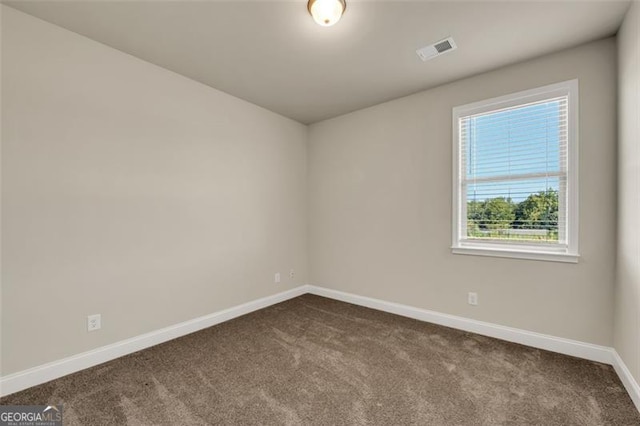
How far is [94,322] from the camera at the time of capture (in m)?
2.34

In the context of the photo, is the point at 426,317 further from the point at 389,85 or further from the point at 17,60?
the point at 17,60

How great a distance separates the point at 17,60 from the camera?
2012mm

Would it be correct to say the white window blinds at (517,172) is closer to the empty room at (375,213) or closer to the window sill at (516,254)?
the empty room at (375,213)

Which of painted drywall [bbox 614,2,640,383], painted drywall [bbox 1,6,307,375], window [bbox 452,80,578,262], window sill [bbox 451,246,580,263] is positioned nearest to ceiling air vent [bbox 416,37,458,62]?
window [bbox 452,80,578,262]

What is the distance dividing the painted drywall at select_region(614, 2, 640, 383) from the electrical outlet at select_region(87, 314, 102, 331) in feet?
12.7

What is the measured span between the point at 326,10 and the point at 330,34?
390 mm

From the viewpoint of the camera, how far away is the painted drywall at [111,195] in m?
2.03

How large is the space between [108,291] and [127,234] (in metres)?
0.49

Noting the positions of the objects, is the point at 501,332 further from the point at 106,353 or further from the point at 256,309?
the point at 106,353

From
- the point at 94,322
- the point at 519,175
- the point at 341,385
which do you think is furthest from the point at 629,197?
the point at 94,322

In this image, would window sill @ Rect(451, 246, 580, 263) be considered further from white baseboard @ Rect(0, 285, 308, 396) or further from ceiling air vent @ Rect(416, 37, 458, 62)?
white baseboard @ Rect(0, 285, 308, 396)

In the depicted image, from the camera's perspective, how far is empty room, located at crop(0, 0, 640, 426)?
1.94m

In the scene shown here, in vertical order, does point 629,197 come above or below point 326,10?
below

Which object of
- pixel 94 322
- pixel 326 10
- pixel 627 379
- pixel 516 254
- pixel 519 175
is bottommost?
pixel 627 379
